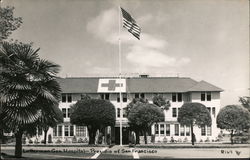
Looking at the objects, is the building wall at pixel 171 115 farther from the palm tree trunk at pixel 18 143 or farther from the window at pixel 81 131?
the palm tree trunk at pixel 18 143

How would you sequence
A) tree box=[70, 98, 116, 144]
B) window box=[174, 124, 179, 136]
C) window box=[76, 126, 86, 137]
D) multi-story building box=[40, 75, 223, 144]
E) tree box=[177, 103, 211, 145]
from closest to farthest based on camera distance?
tree box=[177, 103, 211, 145]
tree box=[70, 98, 116, 144]
multi-story building box=[40, 75, 223, 144]
window box=[174, 124, 179, 136]
window box=[76, 126, 86, 137]

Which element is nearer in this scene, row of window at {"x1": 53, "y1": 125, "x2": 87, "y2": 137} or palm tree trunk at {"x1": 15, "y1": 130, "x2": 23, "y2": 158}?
palm tree trunk at {"x1": 15, "y1": 130, "x2": 23, "y2": 158}

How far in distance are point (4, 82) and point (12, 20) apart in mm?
4088

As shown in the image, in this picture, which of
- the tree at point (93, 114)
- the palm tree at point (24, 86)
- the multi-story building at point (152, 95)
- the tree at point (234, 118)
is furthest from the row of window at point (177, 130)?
the palm tree at point (24, 86)

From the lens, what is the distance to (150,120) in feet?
148

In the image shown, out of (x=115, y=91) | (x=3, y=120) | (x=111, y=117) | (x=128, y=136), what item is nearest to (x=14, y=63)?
(x=3, y=120)

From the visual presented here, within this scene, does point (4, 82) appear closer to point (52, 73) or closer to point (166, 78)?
point (52, 73)

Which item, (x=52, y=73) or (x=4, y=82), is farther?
(x=52, y=73)

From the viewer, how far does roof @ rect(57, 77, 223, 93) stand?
61.3 meters

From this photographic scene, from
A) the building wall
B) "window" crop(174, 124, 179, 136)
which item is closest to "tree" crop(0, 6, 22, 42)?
the building wall

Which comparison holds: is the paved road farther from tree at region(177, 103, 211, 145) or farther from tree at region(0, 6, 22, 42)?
tree at region(177, 103, 211, 145)

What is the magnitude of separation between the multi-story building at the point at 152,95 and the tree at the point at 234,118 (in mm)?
12106

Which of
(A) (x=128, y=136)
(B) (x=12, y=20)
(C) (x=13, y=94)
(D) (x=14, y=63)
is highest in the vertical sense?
(B) (x=12, y=20)

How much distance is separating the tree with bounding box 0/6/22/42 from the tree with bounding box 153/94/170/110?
39.4 metres
